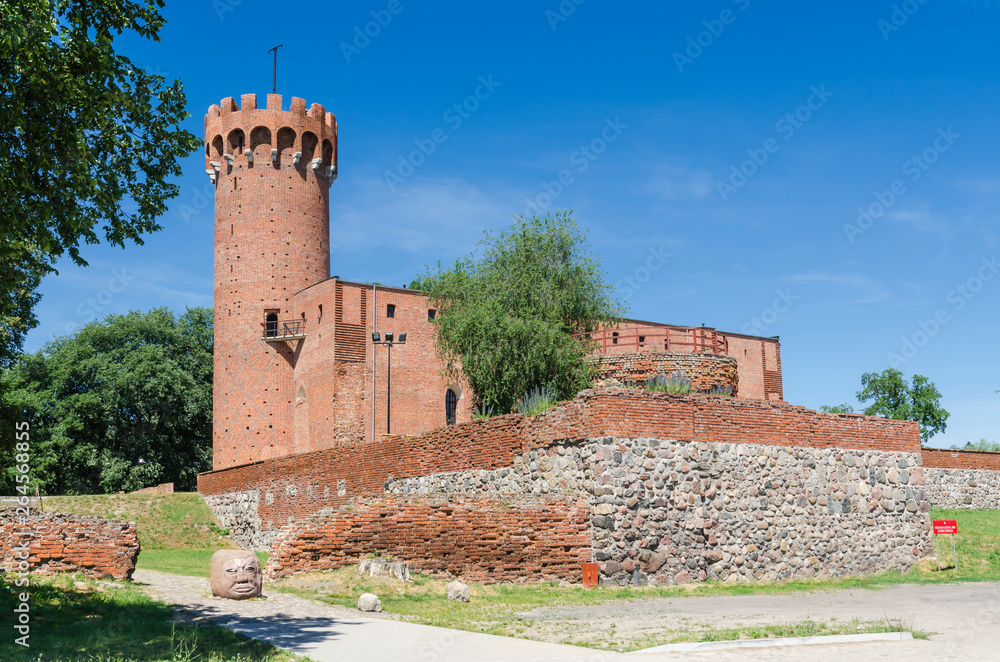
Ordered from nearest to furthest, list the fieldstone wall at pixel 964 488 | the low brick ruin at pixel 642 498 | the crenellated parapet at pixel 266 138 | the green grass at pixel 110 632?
the green grass at pixel 110 632 < the low brick ruin at pixel 642 498 < the fieldstone wall at pixel 964 488 < the crenellated parapet at pixel 266 138

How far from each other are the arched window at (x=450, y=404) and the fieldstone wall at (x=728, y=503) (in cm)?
2217

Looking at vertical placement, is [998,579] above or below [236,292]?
below

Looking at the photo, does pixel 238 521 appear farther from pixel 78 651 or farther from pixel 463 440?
pixel 78 651

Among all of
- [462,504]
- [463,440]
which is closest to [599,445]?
[462,504]

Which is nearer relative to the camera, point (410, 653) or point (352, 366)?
point (410, 653)

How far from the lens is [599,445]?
58.2ft

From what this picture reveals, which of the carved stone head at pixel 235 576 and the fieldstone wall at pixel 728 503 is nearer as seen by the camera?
the carved stone head at pixel 235 576

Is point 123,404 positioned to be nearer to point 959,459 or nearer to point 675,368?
point 675,368

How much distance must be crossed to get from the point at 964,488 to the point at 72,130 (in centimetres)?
3405

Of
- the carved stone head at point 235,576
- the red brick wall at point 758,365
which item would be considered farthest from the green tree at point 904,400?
A: the carved stone head at point 235,576

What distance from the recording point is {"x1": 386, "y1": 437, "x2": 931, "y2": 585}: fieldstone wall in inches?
697

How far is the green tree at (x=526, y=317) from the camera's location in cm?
2942

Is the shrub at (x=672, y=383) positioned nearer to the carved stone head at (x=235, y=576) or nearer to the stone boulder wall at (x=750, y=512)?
the stone boulder wall at (x=750, y=512)

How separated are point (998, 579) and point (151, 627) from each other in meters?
17.5
